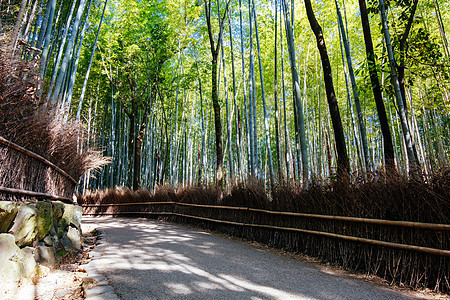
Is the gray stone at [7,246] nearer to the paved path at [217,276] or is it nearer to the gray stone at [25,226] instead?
the gray stone at [25,226]

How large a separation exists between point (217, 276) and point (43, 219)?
1653 mm

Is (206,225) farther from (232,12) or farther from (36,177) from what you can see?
(232,12)

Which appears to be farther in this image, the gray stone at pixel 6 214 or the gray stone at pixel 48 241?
the gray stone at pixel 48 241

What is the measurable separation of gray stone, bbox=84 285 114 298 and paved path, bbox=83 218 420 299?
0.05m

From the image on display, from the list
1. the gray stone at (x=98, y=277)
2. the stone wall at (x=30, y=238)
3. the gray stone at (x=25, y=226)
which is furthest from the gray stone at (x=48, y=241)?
the gray stone at (x=98, y=277)

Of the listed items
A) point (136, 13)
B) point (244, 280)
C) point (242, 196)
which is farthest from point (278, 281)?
point (136, 13)

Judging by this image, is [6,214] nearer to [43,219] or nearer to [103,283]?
[43,219]

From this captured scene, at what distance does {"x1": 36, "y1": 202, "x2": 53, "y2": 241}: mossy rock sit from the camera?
2.38 m

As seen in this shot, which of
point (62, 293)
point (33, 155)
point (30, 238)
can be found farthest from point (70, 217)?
point (62, 293)

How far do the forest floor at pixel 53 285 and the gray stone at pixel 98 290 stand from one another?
1.6 inches

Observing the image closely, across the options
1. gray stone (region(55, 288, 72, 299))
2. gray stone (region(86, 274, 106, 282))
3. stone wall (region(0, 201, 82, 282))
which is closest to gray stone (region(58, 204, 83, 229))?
stone wall (region(0, 201, 82, 282))

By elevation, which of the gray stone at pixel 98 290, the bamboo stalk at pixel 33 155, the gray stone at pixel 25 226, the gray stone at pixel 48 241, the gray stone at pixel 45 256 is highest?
the bamboo stalk at pixel 33 155

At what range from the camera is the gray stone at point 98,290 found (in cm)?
189

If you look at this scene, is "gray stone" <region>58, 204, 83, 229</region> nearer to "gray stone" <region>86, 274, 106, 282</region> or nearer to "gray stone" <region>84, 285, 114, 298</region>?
"gray stone" <region>86, 274, 106, 282</region>
